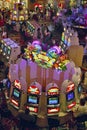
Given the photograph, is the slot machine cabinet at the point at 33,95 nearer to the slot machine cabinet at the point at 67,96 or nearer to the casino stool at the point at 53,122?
the casino stool at the point at 53,122

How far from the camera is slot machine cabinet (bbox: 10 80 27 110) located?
23.2 ft

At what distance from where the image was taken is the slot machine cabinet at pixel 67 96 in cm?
709

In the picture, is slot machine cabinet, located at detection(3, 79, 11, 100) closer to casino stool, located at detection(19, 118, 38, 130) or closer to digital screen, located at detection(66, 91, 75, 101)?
casino stool, located at detection(19, 118, 38, 130)

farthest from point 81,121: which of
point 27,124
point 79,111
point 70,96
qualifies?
point 27,124

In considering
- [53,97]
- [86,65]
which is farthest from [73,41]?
[53,97]

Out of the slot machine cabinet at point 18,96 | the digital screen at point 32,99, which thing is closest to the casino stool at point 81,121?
the digital screen at point 32,99

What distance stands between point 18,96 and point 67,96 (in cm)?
114

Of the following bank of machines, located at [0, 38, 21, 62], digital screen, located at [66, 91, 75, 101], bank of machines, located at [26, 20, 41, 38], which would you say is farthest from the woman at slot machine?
bank of machines, located at [26, 20, 41, 38]

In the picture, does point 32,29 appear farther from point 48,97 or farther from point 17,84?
point 48,97

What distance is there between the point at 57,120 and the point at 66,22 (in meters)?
10.5

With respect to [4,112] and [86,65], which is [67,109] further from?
[86,65]

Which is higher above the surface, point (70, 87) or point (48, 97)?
point (70, 87)

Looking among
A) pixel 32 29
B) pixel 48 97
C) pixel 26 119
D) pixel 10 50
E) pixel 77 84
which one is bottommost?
pixel 26 119

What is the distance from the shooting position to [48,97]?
6.98 meters
